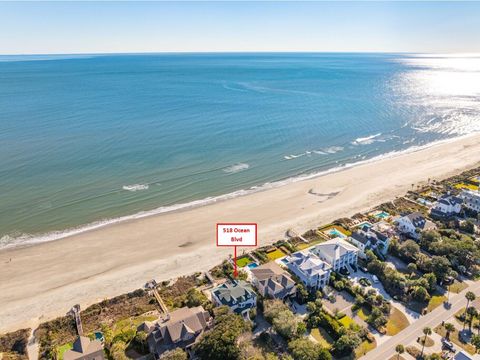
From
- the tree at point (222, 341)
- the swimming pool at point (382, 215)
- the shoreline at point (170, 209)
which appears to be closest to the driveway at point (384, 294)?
the swimming pool at point (382, 215)

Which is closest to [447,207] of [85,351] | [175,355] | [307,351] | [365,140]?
[307,351]

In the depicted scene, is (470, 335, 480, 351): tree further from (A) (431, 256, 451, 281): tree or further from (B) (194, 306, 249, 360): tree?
(B) (194, 306, 249, 360): tree

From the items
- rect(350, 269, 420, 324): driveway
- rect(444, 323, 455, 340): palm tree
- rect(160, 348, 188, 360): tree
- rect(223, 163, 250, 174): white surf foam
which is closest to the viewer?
rect(160, 348, 188, 360): tree

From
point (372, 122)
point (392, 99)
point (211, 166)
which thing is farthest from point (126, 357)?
point (392, 99)

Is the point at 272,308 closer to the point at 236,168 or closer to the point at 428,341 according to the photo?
the point at 428,341

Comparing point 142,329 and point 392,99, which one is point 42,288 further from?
point 392,99

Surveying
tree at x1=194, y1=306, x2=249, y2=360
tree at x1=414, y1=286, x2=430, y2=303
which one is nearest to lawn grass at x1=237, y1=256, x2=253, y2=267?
tree at x1=194, y1=306, x2=249, y2=360

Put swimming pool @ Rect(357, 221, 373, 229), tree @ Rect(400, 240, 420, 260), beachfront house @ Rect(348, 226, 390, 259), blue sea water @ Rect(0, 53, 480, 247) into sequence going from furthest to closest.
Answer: blue sea water @ Rect(0, 53, 480, 247)
swimming pool @ Rect(357, 221, 373, 229)
beachfront house @ Rect(348, 226, 390, 259)
tree @ Rect(400, 240, 420, 260)
